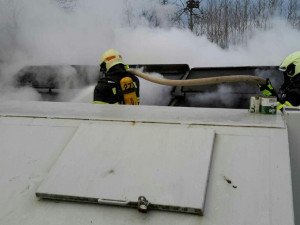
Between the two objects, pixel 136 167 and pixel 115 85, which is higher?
pixel 136 167

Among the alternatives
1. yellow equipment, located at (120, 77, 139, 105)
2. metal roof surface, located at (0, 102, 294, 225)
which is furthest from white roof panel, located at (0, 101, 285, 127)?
yellow equipment, located at (120, 77, 139, 105)

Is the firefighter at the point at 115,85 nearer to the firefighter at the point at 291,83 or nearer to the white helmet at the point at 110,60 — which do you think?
the white helmet at the point at 110,60

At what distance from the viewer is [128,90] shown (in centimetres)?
365

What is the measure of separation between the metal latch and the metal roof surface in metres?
0.03

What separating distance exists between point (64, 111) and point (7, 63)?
4218 mm

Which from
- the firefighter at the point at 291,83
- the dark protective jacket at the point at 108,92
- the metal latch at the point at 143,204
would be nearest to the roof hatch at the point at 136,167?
the metal latch at the point at 143,204

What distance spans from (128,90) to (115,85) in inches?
9.0

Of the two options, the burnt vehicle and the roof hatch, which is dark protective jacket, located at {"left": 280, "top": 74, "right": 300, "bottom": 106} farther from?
the roof hatch

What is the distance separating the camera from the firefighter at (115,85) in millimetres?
3652

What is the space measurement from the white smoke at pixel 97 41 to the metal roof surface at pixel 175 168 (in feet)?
10.7

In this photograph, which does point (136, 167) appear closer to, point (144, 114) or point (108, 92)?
point (144, 114)

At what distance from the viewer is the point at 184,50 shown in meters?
5.95

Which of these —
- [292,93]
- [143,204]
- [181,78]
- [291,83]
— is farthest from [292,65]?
[143,204]

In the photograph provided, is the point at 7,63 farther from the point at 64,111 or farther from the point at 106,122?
the point at 106,122
